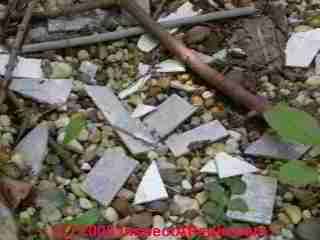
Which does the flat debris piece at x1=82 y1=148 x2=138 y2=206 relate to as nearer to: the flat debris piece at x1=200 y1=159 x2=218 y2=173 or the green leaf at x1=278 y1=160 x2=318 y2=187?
the flat debris piece at x1=200 y1=159 x2=218 y2=173

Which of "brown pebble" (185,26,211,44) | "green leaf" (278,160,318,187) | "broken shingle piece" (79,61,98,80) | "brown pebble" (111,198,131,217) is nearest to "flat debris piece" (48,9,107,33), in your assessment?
"broken shingle piece" (79,61,98,80)

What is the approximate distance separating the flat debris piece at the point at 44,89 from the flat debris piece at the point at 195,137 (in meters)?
0.53

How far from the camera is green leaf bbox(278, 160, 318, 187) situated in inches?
81.2

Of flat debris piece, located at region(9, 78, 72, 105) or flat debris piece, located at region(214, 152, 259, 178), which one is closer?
flat debris piece, located at region(214, 152, 259, 178)

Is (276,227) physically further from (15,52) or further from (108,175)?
(15,52)

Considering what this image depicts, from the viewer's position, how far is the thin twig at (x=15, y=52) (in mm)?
2574

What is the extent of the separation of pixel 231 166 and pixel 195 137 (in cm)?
21

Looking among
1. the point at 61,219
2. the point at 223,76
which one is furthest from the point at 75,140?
the point at 223,76

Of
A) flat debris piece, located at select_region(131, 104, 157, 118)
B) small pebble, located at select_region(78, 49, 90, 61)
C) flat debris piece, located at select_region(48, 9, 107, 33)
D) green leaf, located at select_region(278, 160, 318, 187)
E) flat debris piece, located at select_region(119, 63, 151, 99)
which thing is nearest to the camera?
green leaf, located at select_region(278, 160, 318, 187)

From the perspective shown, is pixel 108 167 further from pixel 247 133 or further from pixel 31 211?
pixel 247 133

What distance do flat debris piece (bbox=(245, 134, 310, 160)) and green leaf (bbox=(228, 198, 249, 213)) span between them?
26 cm

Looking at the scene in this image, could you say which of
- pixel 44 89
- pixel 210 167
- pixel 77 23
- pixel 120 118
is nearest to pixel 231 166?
pixel 210 167

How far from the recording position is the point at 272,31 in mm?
2859

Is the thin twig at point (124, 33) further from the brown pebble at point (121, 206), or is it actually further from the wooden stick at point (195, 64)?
the brown pebble at point (121, 206)
